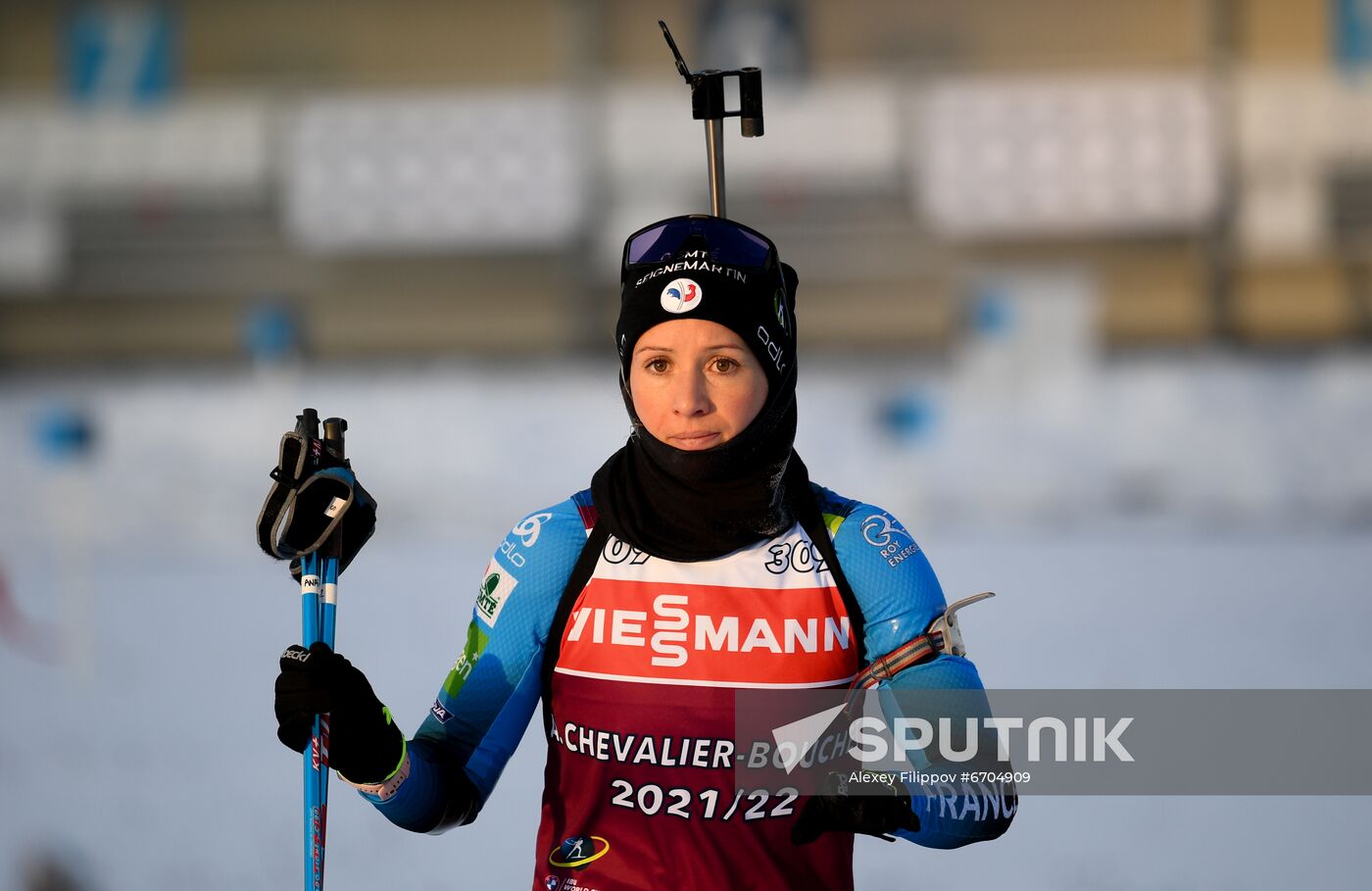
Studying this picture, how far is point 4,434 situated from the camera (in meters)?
10.4

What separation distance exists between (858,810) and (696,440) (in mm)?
514

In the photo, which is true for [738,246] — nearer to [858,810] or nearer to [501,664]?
[501,664]

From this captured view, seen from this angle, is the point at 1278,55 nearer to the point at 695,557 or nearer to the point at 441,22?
the point at 441,22

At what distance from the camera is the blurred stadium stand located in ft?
39.3

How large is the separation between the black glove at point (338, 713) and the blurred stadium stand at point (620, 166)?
9.90 m

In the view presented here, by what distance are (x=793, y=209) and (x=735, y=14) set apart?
192 cm

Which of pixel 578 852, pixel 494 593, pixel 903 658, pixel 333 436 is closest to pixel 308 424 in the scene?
pixel 333 436

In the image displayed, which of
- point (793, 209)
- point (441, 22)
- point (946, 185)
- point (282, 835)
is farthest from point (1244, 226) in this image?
point (282, 835)

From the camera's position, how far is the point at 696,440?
195 cm

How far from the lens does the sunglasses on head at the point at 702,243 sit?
2064 millimetres

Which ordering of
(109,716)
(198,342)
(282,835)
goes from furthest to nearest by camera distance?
1. (198,342)
2. (109,716)
3. (282,835)

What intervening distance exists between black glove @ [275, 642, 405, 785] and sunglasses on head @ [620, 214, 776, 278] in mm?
665

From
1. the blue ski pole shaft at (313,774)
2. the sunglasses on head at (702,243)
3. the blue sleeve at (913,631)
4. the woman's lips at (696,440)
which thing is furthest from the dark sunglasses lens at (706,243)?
the blue ski pole shaft at (313,774)

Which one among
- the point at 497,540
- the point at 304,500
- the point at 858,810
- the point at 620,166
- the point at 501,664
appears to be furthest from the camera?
the point at 620,166
